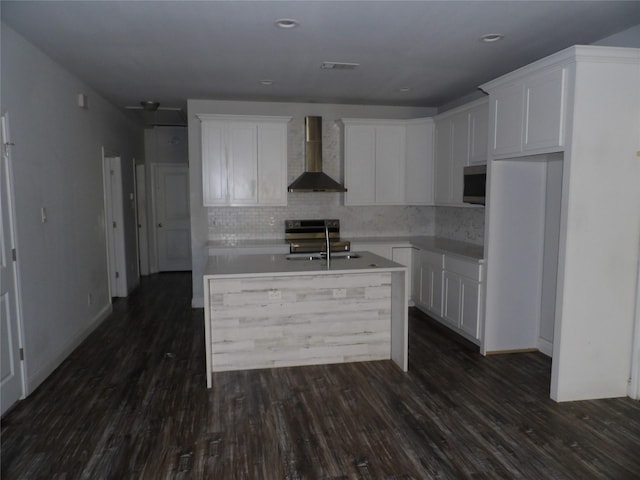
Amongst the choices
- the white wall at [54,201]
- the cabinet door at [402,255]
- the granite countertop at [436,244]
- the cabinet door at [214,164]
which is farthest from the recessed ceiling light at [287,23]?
the cabinet door at [402,255]

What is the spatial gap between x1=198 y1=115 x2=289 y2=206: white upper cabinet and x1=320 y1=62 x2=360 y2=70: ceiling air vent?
141 cm

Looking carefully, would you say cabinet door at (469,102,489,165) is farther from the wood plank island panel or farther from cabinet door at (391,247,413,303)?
the wood plank island panel

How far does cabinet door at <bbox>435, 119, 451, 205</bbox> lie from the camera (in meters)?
5.46

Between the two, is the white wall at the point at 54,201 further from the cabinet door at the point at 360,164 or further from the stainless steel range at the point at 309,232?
the cabinet door at the point at 360,164

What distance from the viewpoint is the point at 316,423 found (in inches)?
118

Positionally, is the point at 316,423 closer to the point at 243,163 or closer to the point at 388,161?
the point at 243,163

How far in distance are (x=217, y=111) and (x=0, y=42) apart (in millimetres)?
2873

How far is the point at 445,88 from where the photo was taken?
17.2 ft

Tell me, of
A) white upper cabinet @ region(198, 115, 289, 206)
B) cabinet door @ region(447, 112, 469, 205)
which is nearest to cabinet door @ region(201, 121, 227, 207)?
white upper cabinet @ region(198, 115, 289, 206)

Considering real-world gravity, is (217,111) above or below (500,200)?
above

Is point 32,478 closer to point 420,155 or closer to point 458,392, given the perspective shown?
point 458,392

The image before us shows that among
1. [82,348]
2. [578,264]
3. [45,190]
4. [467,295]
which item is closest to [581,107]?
[578,264]

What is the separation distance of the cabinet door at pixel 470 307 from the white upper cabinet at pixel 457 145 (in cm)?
112

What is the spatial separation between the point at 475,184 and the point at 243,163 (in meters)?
2.75
